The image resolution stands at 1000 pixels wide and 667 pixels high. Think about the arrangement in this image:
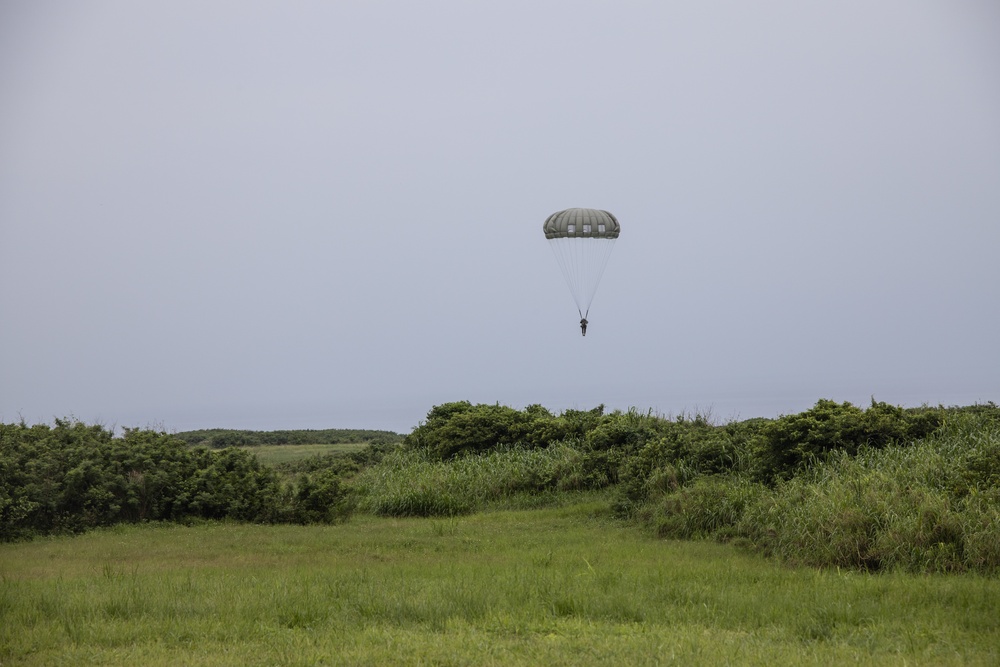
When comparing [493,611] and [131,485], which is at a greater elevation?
[131,485]

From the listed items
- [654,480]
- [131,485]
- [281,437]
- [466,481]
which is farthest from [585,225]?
[281,437]

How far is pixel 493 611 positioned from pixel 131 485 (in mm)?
11150

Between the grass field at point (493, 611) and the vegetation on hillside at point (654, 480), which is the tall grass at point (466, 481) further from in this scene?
the grass field at point (493, 611)

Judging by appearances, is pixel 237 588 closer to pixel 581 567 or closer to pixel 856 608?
pixel 581 567

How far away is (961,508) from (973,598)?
261cm

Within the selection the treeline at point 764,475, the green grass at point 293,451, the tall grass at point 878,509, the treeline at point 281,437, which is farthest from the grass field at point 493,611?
the treeline at point 281,437

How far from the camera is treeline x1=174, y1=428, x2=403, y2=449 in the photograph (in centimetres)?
4149

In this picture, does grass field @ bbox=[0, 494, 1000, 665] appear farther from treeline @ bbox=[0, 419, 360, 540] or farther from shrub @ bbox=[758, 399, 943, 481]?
treeline @ bbox=[0, 419, 360, 540]

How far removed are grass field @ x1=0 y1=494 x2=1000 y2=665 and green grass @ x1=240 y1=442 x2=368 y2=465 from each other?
2000cm

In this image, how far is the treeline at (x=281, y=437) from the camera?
1633 inches

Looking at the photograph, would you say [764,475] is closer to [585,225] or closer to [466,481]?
[466,481]

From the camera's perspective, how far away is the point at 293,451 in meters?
37.9

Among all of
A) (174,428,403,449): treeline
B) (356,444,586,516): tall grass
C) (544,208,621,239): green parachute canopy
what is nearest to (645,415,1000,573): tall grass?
(356,444,586,516): tall grass

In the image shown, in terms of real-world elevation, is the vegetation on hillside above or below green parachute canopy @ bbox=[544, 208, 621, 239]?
below
